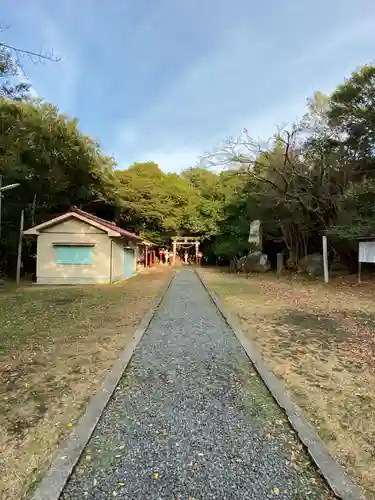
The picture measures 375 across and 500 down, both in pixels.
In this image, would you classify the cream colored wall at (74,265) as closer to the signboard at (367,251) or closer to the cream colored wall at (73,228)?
the cream colored wall at (73,228)

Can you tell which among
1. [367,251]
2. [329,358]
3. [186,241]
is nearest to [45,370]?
[329,358]

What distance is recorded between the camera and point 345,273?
16031 millimetres

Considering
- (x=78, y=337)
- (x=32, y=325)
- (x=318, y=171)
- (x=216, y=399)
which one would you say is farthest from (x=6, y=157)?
(x=216, y=399)

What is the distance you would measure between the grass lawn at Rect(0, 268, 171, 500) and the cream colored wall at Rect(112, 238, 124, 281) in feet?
23.0

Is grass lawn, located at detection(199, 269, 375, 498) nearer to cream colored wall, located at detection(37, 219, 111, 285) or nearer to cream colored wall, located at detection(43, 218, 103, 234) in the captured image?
cream colored wall, located at detection(37, 219, 111, 285)

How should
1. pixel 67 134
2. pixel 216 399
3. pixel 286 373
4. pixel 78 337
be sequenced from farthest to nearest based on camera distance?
1. pixel 67 134
2. pixel 78 337
3. pixel 286 373
4. pixel 216 399

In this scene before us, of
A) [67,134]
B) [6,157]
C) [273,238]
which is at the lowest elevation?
[273,238]

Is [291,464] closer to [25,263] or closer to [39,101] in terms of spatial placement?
[25,263]

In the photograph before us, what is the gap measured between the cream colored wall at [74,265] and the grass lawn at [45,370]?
6417mm

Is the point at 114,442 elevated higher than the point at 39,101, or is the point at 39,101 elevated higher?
the point at 39,101

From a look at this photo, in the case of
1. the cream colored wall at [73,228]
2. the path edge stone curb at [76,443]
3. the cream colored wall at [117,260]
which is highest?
the cream colored wall at [73,228]

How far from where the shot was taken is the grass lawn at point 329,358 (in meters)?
2.62

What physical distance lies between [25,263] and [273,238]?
44.3 ft

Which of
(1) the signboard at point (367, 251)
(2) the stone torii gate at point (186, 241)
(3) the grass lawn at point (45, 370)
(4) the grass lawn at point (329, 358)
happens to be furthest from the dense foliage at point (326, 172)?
(2) the stone torii gate at point (186, 241)
